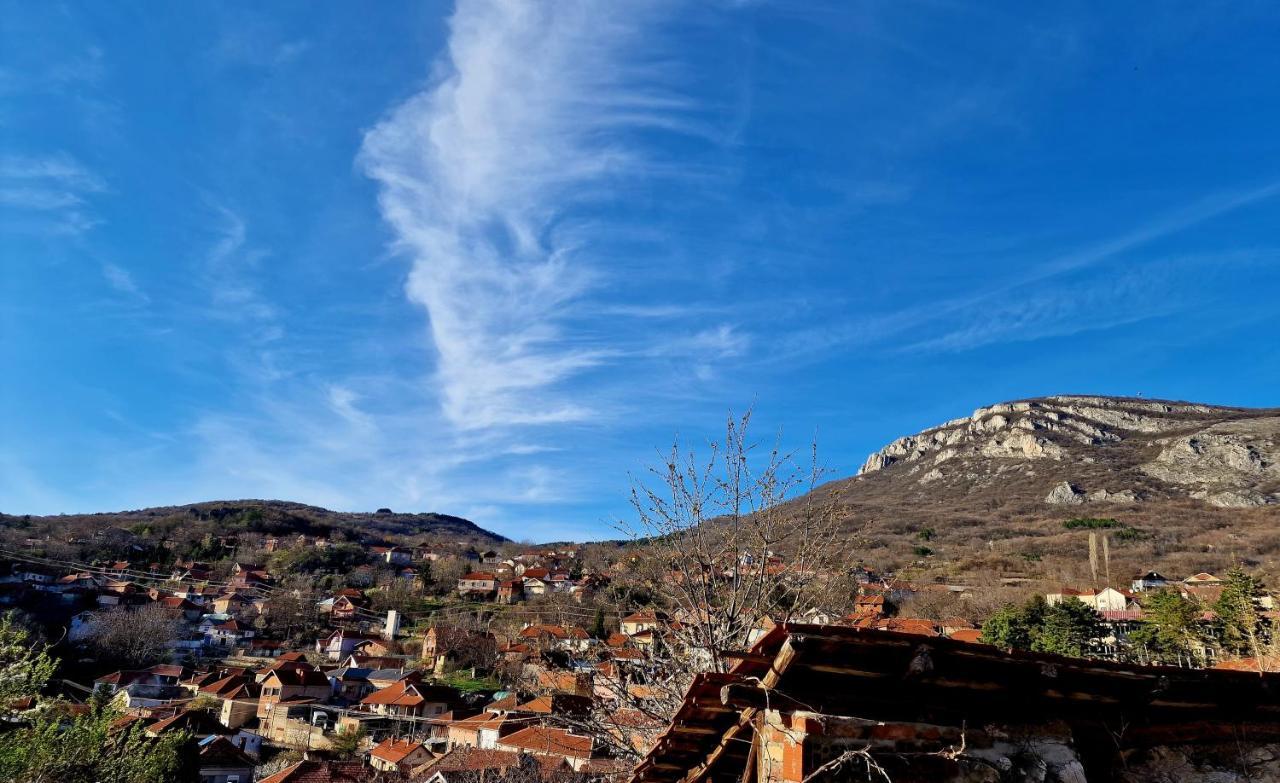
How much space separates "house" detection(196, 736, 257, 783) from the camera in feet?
96.1

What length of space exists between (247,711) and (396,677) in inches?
337

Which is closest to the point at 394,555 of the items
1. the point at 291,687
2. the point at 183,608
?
the point at 183,608

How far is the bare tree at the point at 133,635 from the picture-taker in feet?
165

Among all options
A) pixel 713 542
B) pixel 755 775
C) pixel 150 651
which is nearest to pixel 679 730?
pixel 755 775

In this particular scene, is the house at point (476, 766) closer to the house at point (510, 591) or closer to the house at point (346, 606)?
the house at point (510, 591)

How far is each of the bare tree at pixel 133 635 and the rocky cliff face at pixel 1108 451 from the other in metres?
91.1

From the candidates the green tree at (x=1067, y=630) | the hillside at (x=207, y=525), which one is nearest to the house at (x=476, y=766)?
the green tree at (x=1067, y=630)

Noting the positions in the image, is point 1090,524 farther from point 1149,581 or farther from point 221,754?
point 221,754

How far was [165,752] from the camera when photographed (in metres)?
16.1

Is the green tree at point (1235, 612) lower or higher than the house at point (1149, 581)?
lower

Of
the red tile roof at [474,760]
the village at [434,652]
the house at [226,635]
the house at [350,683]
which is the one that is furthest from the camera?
the house at [226,635]

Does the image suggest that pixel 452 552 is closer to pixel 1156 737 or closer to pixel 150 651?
pixel 150 651

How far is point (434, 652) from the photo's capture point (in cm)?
5219

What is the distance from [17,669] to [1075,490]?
3951 inches
